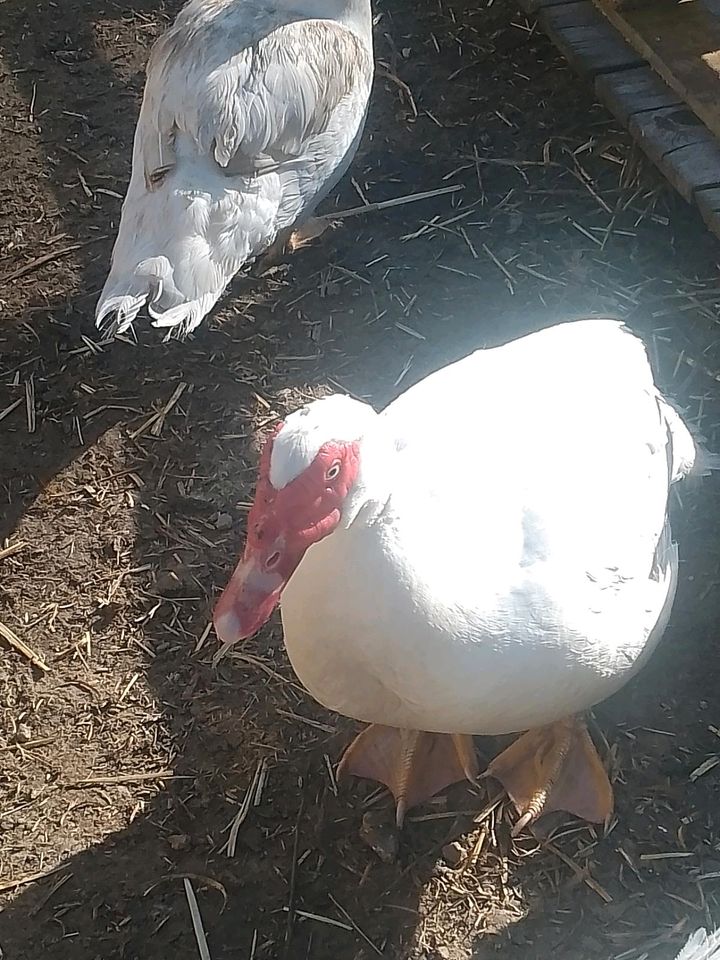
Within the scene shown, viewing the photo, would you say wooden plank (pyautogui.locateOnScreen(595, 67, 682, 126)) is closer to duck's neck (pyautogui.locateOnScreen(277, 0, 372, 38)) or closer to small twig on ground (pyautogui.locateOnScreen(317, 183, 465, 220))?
small twig on ground (pyautogui.locateOnScreen(317, 183, 465, 220))

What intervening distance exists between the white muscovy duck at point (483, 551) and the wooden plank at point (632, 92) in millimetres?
1679

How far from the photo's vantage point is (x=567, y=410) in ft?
7.19

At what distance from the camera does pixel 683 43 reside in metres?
3.73

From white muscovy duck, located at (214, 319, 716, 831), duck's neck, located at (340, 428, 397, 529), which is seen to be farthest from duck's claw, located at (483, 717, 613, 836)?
duck's neck, located at (340, 428, 397, 529)

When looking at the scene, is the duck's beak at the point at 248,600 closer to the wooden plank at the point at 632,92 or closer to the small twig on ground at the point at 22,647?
the small twig on ground at the point at 22,647

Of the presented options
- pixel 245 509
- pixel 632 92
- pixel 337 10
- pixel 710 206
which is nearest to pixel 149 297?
pixel 245 509

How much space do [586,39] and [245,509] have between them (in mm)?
2261

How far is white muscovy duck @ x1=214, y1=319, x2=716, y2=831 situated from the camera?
1733mm

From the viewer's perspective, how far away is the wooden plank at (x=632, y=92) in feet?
12.1

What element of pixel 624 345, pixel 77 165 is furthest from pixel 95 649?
pixel 77 165

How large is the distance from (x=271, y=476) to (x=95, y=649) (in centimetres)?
128

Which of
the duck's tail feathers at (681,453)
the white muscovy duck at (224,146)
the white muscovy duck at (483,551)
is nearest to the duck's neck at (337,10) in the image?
the white muscovy duck at (224,146)

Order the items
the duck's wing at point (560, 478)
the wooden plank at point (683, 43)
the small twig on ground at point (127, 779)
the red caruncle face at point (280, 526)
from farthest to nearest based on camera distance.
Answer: the wooden plank at point (683, 43) → the small twig on ground at point (127, 779) → the duck's wing at point (560, 478) → the red caruncle face at point (280, 526)

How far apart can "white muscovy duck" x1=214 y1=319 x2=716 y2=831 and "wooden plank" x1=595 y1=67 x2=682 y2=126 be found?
1.68 meters
